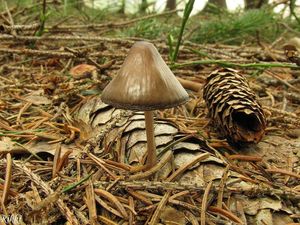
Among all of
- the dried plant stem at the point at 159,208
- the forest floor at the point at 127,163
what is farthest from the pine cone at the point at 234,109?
the dried plant stem at the point at 159,208

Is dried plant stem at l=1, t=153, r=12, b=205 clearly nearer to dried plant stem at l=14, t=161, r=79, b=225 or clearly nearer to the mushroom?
dried plant stem at l=14, t=161, r=79, b=225

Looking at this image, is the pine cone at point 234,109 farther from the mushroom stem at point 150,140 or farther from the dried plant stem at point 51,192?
the dried plant stem at point 51,192

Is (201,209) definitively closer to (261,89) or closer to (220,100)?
(220,100)

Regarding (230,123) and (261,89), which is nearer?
(230,123)

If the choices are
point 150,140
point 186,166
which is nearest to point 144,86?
point 150,140

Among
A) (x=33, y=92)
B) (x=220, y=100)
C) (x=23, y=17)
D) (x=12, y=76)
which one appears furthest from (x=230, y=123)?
(x=23, y=17)

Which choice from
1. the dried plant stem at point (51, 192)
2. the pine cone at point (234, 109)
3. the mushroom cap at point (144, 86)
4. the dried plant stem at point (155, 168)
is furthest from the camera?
the pine cone at point (234, 109)

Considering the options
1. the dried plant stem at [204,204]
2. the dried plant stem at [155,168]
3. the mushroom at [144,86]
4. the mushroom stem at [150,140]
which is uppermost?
the mushroom at [144,86]
